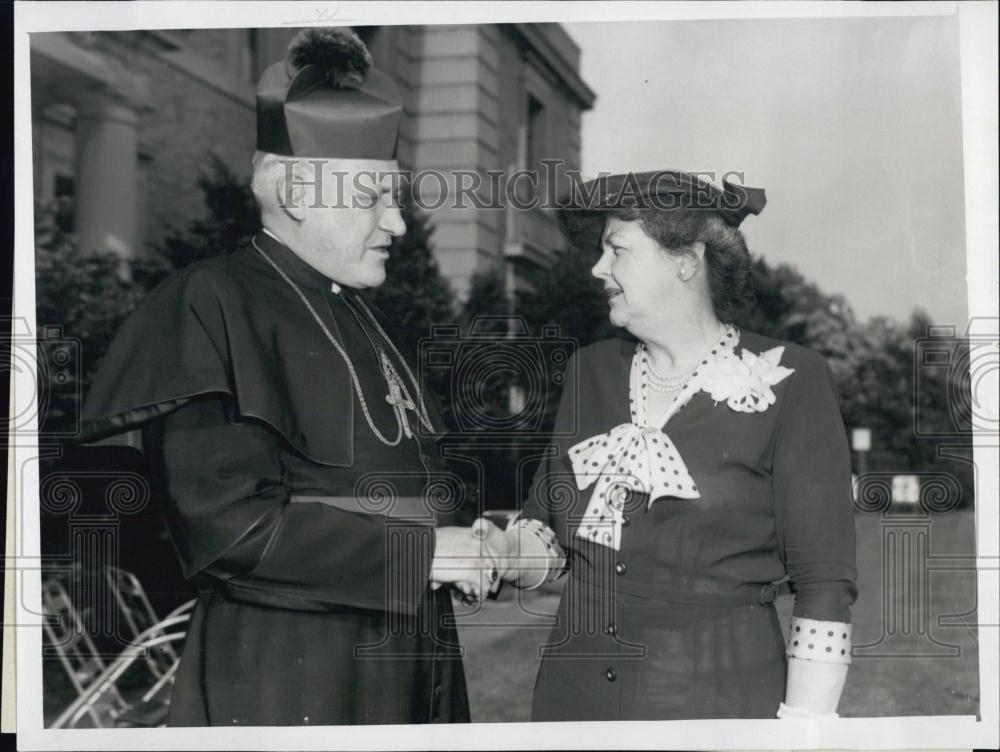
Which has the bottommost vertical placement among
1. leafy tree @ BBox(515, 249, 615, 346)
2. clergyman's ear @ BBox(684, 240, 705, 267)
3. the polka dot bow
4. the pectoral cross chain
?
the polka dot bow

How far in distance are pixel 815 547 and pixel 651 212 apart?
88 centimetres

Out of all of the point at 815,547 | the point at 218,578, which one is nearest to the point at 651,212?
the point at 815,547

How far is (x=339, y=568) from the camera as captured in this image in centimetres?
227

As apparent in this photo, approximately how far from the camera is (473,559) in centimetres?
237

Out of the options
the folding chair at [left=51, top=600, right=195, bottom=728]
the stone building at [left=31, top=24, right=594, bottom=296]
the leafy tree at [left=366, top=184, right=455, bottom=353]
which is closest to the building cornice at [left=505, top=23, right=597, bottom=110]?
the stone building at [left=31, top=24, right=594, bottom=296]

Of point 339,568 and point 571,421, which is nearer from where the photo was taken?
point 339,568

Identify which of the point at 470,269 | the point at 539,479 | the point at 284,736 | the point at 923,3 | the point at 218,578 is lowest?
the point at 284,736

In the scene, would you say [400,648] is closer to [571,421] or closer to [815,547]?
[571,421]

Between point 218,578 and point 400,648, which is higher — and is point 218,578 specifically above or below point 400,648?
above

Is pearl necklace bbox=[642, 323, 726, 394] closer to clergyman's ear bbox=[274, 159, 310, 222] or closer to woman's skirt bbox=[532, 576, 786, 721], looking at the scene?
woman's skirt bbox=[532, 576, 786, 721]

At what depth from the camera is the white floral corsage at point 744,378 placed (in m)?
2.31

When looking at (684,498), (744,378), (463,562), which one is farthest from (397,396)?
(744,378)

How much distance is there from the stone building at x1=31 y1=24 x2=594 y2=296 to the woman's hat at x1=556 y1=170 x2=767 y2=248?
0.07 m

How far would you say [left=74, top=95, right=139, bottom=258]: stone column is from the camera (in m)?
2.51
